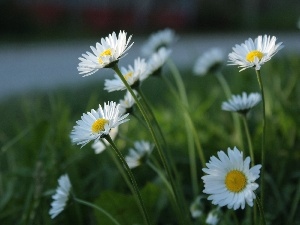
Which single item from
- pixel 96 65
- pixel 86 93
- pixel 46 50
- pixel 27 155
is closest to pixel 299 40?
pixel 46 50

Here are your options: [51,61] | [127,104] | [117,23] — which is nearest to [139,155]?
[127,104]

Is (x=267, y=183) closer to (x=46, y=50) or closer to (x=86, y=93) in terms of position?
(x=86, y=93)

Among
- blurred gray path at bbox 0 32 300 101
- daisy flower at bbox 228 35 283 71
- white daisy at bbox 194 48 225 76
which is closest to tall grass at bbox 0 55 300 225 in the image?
white daisy at bbox 194 48 225 76

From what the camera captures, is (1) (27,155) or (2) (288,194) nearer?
(2) (288,194)

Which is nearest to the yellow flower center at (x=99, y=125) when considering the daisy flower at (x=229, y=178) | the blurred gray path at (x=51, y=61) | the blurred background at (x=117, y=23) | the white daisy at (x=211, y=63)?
the daisy flower at (x=229, y=178)

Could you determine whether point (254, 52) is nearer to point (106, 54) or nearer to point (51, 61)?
point (106, 54)
